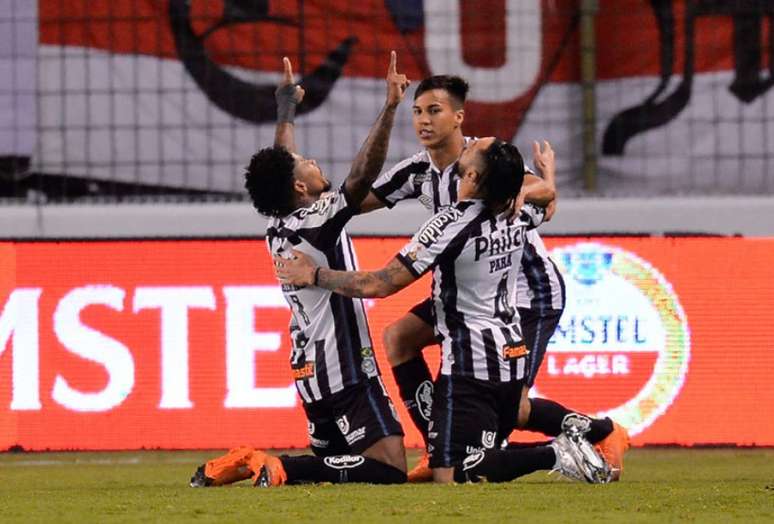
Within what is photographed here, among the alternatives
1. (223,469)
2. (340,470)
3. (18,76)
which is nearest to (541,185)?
(340,470)

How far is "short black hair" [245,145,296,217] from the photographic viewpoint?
7027mm

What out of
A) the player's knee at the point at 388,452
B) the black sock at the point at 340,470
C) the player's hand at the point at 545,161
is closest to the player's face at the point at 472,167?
the player's hand at the point at 545,161

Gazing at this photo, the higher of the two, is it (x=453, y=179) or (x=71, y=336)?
(x=453, y=179)

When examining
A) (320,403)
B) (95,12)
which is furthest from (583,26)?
(320,403)

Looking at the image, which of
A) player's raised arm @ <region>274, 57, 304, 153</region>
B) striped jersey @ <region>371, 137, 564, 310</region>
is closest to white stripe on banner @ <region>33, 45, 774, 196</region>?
player's raised arm @ <region>274, 57, 304, 153</region>

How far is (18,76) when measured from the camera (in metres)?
11.0

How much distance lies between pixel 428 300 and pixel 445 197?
48 cm

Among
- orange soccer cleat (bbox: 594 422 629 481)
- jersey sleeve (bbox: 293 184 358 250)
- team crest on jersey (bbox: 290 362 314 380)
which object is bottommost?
orange soccer cleat (bbox: 594 422 629 481)

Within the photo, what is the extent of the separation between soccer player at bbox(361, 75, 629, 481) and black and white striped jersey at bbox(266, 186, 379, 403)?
0.35m

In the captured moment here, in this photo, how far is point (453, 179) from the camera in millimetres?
7270

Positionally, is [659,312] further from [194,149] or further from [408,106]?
[194,149]

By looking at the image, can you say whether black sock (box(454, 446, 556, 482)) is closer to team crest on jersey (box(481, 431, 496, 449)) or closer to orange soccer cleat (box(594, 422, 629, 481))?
team crest on jersey (box(481, 431, 496, 449))

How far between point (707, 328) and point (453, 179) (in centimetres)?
284

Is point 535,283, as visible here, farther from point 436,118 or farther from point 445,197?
point 436,118
